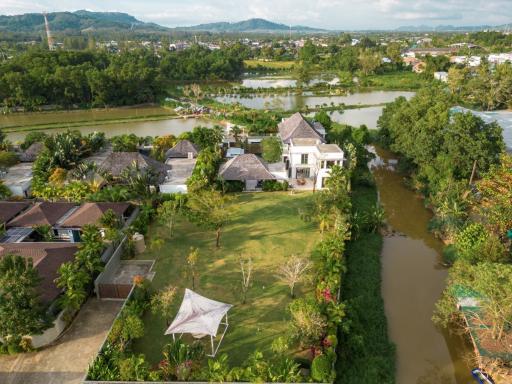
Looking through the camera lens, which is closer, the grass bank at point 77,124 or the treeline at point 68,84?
the grass bank at point 77,124

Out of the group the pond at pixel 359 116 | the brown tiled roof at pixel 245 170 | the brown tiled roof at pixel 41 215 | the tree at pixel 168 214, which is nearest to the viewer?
the brown tiled roof at pixel 41 215

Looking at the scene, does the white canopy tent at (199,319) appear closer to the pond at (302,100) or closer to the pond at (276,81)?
the pond at (302,100)

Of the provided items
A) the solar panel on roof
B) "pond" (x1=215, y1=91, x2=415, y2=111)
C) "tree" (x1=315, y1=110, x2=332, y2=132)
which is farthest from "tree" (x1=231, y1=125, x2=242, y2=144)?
the solar panel on roof

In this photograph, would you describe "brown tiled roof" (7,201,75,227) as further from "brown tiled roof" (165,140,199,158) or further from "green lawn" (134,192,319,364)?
"brown tiled roof" (165,140,199,158)

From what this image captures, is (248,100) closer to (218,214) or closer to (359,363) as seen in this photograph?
(218,214)

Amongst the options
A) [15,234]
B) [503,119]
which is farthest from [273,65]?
[15,234]

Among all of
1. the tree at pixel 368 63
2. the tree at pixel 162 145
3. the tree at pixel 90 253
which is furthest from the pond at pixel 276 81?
the tree at pixel 90 253

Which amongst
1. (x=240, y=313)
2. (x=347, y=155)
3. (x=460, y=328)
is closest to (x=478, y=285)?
(x=460, y=328)
